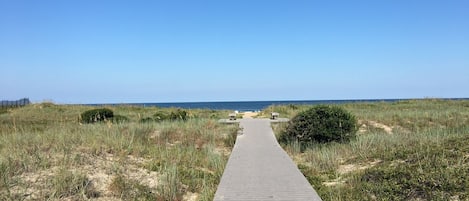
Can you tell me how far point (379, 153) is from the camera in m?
10.4

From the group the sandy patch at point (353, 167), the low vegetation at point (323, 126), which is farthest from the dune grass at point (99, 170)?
the low vegetation at point (323, 126)

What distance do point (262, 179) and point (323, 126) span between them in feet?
22.4

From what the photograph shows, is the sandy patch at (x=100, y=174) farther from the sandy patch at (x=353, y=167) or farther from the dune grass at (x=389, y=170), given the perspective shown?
the sandy patch at (x=353, y=167)

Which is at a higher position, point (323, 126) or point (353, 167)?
point (323, 126)

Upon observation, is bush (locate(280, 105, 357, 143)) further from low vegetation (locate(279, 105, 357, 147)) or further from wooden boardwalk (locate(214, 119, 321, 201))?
wooden boardwalk (locate(214, 119, 321, 201))

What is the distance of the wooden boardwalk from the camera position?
6.49 meters

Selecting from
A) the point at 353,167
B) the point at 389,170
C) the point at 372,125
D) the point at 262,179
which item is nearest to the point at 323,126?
the point at 353,167

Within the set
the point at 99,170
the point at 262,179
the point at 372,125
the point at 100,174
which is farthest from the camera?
the point at 372,125

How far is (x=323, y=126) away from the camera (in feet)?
45.9

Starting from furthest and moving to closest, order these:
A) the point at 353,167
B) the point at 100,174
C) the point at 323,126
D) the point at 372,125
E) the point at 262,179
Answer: the point at 372,125 → the point at 323,126 → the point at 353,167 → the point at 100,174 → the point at 262,179

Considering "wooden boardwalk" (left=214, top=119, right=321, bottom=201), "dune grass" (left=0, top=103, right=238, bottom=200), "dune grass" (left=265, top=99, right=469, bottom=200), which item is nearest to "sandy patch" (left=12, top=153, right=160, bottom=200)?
"dune grass" (left=0, top=103, right=238, bottom=200)

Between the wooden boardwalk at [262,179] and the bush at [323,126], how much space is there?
Result: 260 cm

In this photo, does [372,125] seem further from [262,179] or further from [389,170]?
[262,179]

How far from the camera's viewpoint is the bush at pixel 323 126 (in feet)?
45.6
